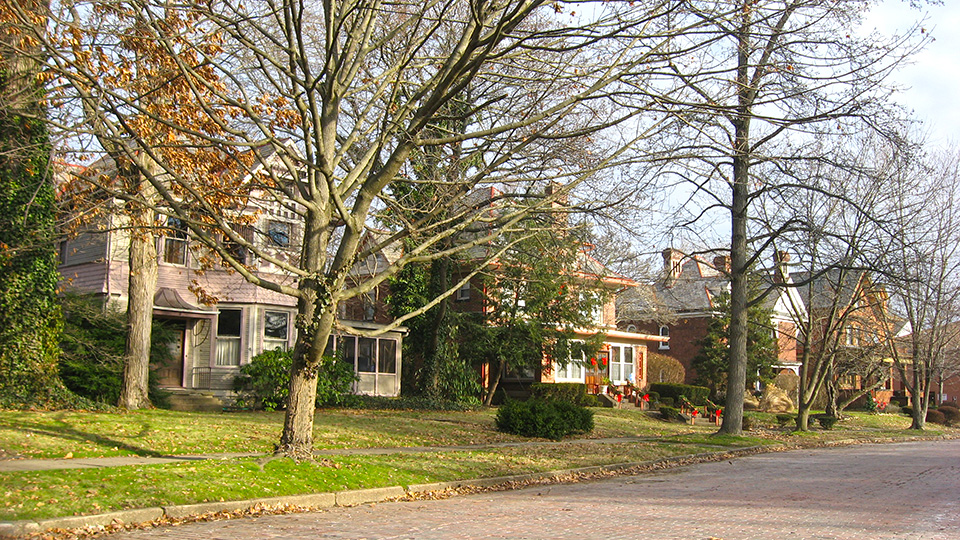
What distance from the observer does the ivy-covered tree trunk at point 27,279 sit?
1805 centimetres

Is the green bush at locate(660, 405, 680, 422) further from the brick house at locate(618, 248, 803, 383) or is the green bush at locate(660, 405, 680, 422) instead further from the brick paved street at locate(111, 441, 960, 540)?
the brick paved street at locate(111, 441, 960, 540)

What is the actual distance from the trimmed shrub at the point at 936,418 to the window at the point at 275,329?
122 ft

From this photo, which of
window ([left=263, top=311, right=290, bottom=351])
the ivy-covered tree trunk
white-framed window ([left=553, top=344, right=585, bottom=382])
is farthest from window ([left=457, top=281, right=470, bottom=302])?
the ivy-covered tree trunk

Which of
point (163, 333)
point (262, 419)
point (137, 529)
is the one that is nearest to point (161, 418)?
point (262, 419)

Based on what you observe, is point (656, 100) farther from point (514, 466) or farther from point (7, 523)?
point (7, 523)

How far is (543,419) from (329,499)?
36.1ft

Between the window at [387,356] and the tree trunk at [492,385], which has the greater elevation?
the window at [387,356]

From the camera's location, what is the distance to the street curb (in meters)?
8.15

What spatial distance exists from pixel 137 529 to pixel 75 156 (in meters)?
6.42

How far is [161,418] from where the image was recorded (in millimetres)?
18312

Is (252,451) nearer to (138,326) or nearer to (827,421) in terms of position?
(138,326)

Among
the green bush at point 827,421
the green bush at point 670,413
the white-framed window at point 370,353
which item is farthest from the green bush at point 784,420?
the white-framed window at point 370,353

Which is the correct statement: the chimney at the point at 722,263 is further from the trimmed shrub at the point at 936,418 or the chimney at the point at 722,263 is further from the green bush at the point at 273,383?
the trimmed shrub at the point at 936,418

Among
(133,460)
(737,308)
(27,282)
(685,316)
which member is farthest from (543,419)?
(685,316)
